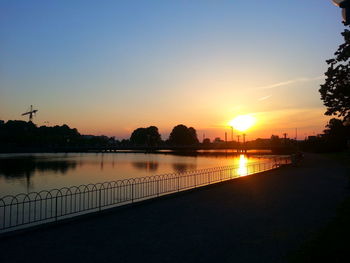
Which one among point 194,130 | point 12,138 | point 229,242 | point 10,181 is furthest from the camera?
point 194,130

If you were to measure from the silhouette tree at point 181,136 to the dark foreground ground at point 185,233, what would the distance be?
156531 millimetres

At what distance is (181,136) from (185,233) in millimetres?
163606

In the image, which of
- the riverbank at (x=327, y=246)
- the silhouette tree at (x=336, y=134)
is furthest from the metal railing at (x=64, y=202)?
the silhouette tree at (x=336, y=134)

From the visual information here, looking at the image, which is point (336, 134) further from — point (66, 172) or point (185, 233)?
point (185, 233)

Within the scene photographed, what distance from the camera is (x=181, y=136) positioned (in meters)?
175

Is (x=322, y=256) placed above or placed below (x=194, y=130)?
below

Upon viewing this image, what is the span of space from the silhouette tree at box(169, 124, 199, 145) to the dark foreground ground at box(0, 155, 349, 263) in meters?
157

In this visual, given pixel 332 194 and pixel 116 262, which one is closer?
pixel 116 262

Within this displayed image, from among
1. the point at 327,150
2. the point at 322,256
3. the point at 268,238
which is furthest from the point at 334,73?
the point at 327,150

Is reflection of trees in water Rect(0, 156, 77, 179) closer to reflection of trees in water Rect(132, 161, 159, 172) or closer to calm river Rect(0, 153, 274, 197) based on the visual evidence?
calm river Rect(0, 153, 274, 197)

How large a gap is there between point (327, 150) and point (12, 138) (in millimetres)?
119666

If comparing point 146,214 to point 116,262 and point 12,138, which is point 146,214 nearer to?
point 116,262

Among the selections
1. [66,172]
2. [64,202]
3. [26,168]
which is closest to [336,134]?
[66,172]

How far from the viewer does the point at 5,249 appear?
9.43m
